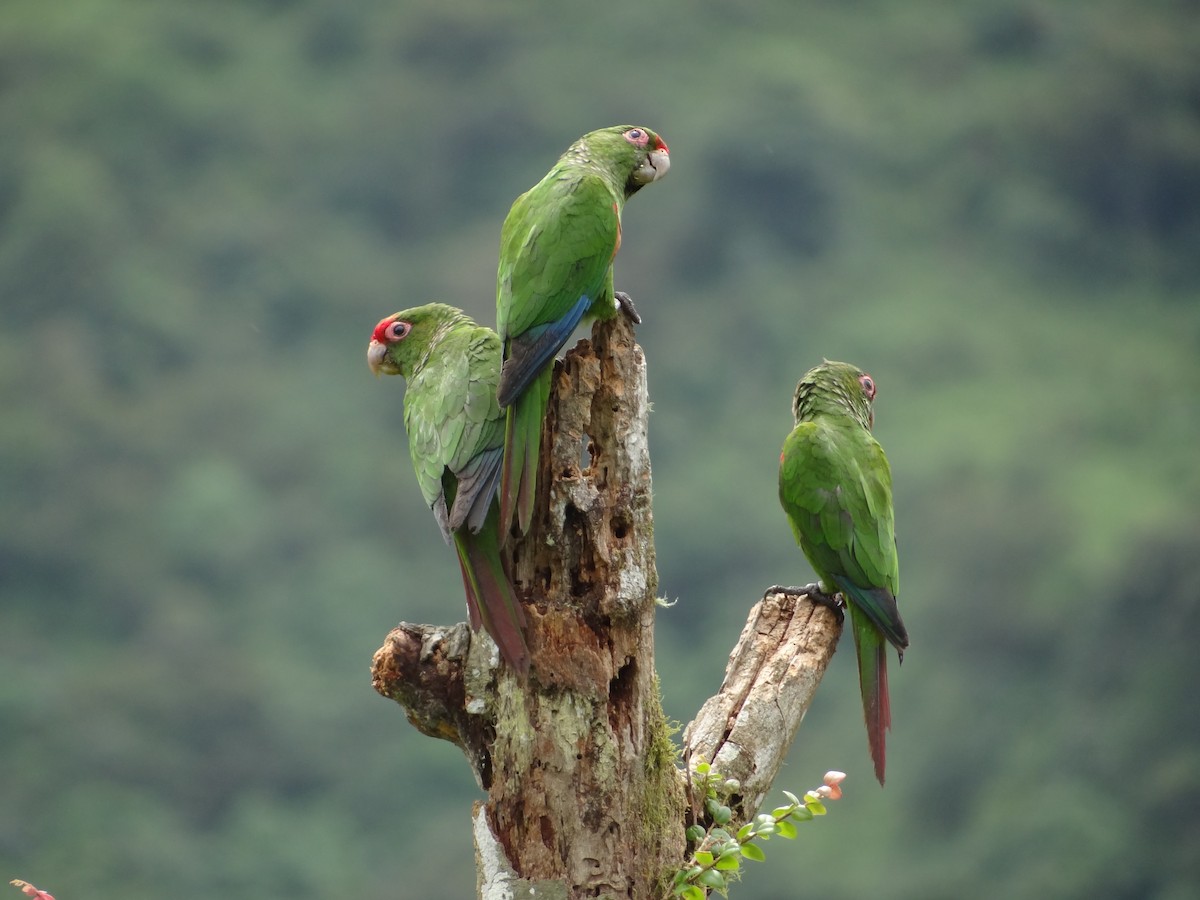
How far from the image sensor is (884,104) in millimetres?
53094

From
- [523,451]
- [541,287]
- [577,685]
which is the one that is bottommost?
[577,685]

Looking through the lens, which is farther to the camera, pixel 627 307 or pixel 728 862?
pixel 627 307

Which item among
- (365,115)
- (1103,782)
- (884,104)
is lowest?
(1103,782)

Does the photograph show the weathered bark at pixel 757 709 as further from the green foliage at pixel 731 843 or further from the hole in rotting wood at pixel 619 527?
the hole in rotting wood at pixel 619 527

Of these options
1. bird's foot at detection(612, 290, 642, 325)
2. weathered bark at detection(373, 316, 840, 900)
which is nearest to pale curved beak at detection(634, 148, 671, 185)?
bird's foot at detection(612, 290, 642, 325)

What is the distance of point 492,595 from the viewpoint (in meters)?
4.88

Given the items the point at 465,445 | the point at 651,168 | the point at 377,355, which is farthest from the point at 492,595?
the point at 651,168

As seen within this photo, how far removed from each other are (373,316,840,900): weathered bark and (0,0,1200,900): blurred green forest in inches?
1003

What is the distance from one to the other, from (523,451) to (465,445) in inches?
8.8

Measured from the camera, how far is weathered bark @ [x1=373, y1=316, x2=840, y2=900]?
189 inches

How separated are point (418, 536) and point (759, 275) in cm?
1314

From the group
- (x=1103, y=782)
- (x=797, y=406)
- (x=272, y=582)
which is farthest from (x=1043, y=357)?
(x=797, y=406)

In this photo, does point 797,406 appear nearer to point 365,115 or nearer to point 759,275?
point 759,275

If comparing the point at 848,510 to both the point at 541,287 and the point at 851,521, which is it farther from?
the point at 541,287
